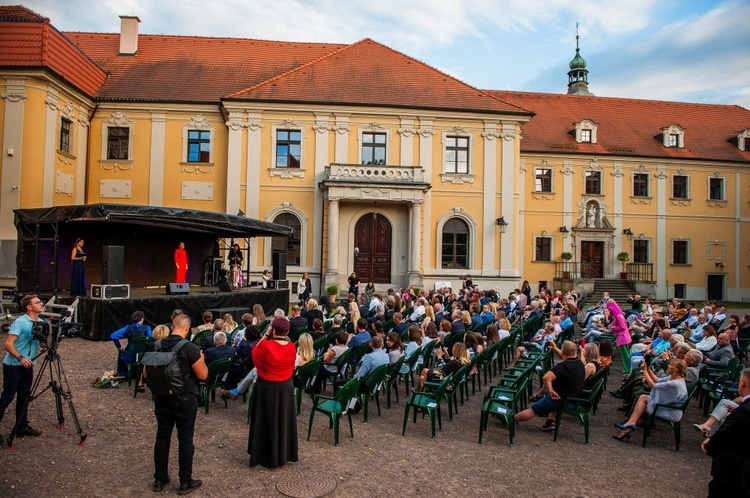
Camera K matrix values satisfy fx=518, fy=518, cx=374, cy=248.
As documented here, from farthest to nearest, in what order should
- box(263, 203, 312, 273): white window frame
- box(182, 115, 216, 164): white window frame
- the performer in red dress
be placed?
1. box(182, 115, 216, 164): white window frame
2. box(263, 203, 312, 273): white window frame
3. the performer in red dress

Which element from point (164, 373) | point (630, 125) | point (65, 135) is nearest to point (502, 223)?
point (630, 125)

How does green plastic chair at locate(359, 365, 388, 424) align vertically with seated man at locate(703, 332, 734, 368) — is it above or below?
below

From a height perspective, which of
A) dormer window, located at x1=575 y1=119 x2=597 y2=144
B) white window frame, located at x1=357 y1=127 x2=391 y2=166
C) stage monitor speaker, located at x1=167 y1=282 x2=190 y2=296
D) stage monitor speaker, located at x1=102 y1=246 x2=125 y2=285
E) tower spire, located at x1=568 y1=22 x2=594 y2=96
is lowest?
stage monitor speaker, located at x1=167 y1=282 x2=190 y2=296

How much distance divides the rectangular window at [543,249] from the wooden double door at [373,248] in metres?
9.20

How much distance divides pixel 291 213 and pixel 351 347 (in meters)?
15.4

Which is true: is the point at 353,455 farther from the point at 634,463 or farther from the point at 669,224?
the point at 669,224

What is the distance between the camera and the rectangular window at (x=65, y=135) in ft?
68.7

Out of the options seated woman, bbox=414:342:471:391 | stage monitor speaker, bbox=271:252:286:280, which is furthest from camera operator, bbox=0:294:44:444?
stage monitor speaker, bbox=271:252:286:280

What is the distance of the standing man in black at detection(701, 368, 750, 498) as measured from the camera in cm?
379

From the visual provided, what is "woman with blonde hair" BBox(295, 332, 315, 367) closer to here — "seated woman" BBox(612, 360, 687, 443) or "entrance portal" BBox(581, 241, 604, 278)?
"seated woman" BBox(612, 360, 687, 443)

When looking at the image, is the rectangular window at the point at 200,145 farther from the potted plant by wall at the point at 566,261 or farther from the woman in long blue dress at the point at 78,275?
the potted plant by wall at the point at 566,261

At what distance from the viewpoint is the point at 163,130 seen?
23359mm

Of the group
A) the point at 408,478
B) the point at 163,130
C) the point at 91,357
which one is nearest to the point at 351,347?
the point at 408,478

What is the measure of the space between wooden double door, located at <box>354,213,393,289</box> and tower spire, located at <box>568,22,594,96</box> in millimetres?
26470
